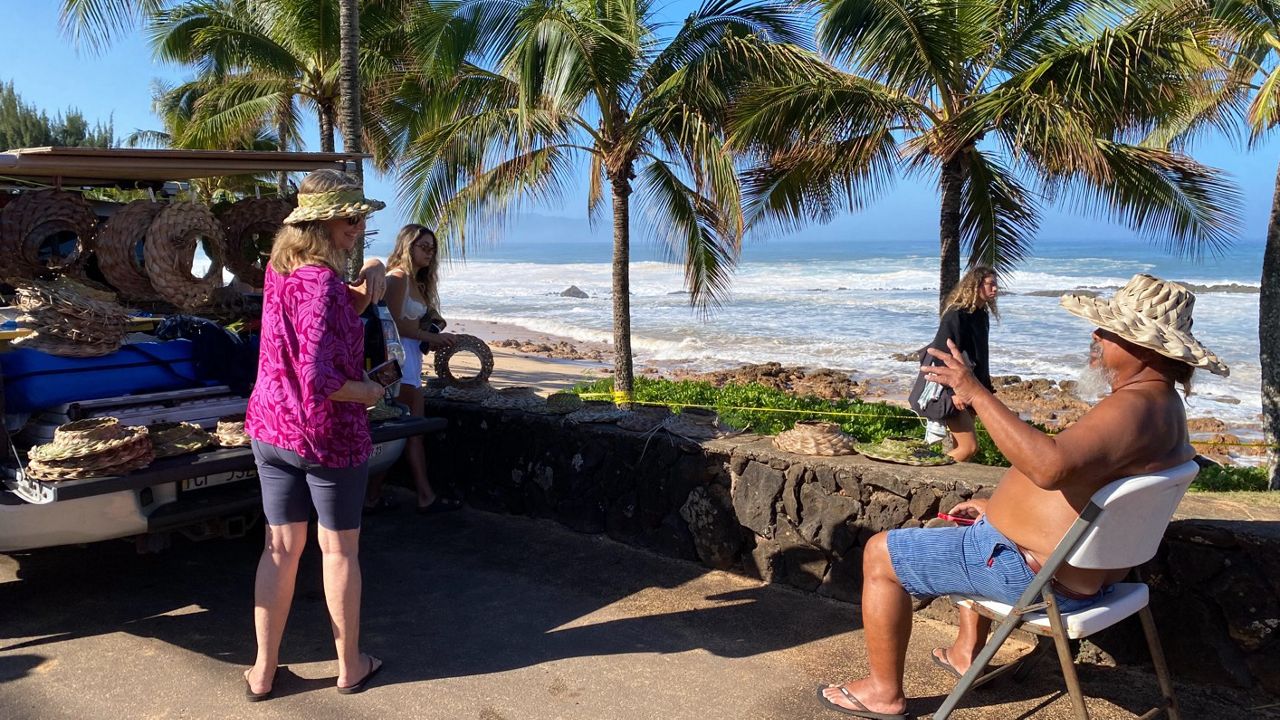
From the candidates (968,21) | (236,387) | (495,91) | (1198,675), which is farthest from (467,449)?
(968,21)

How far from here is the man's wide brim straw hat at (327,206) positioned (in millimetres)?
3309

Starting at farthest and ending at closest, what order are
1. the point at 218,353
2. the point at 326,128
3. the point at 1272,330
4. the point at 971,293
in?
1. the point at 326,128
2. the point at 1272,330
3. the point at 971,293
4. the point at 218,353

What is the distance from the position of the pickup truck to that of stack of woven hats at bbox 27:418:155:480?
39 mm

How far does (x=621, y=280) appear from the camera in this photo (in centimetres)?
985

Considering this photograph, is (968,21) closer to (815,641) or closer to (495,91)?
(495,91)

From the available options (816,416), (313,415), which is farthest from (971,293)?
(313,415)

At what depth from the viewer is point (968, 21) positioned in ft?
25.4

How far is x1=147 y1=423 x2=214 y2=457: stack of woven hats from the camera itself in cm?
386

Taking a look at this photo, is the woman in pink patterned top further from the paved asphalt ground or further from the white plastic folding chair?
the white plastic folding chair

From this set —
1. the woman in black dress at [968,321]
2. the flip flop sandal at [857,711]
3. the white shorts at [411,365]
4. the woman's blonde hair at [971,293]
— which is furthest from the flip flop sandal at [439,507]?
the woman's blonde hair at [971,293]

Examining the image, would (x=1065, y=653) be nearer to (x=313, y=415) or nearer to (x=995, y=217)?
(x=313, y=415)

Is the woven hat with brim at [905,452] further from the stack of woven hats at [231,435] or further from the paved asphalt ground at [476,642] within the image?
the stack of woven hats at [231,435]

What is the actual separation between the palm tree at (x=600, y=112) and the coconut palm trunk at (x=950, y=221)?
1.79m

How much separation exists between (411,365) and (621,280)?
15.2 ft
